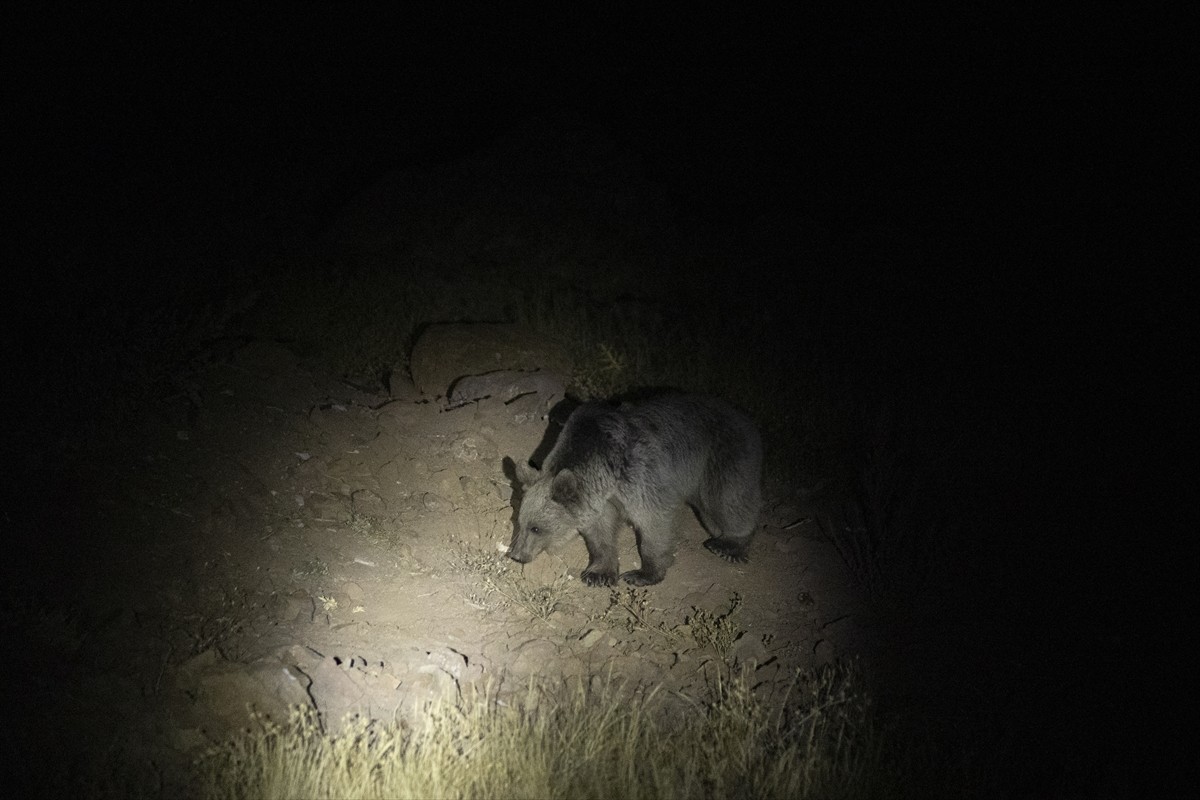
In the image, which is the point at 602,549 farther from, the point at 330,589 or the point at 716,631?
the point at 330,589

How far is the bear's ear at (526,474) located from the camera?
5367 mm

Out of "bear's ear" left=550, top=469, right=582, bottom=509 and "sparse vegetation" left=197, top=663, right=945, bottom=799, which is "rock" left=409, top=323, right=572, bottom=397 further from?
"sparse vegetation" left=197, top=663, right=945, bottom=799

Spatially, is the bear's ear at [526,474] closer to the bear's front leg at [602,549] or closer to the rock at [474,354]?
the bear's front leg at [602,549]

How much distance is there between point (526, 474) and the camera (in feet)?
17.7

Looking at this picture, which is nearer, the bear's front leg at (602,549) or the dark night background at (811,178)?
the bear's front leg at (602,549)

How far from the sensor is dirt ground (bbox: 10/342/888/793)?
394 cm

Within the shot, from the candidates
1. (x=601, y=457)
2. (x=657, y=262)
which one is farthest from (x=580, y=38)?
(x=601, y=457)

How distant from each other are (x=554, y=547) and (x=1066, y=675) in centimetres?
336

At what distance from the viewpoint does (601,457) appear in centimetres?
527

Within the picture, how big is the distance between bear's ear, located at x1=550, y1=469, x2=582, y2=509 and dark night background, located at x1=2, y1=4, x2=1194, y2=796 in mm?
3096

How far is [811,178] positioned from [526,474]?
39.9 ft

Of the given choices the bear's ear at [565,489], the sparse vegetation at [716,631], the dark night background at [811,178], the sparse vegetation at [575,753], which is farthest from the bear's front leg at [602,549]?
the dark night background at [811,178]

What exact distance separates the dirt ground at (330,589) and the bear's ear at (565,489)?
26.9 inches

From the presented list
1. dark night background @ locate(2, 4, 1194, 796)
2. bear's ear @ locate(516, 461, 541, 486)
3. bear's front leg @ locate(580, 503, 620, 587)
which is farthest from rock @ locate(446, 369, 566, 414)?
dark night background @ locate(2, 4, 1194, 796)
